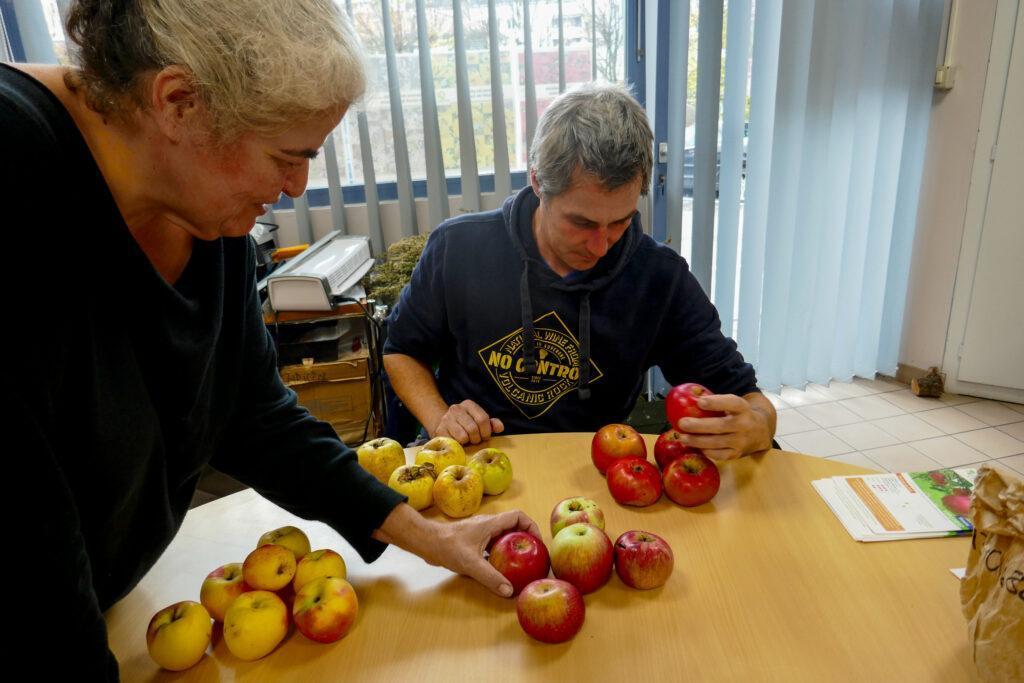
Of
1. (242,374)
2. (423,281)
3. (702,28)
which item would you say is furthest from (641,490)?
(702,28)

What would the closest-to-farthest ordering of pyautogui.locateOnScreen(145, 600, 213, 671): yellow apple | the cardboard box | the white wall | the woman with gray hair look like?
1. the woman with gray hair
2. pyautogui.locateOnScreen(145, 600, 213, 671): yellow apple
3. the cardboard box
4. the white wall

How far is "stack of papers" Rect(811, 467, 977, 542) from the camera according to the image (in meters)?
1.09

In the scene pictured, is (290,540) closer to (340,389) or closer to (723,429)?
(723,429)

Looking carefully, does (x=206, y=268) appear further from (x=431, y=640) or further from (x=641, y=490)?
(x=641, y=490)

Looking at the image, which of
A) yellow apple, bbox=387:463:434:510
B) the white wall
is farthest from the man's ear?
the white wall

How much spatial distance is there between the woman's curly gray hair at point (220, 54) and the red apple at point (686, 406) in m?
0.89

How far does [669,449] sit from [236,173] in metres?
0.92

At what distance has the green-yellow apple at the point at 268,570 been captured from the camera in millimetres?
952

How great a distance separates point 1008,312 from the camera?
326cm

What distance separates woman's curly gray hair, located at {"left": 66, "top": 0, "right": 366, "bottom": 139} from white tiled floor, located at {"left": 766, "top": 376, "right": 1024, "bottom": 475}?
2.68 metres

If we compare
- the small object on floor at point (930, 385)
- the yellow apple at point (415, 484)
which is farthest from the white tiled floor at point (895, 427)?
the yellow apple at point (415, 484)

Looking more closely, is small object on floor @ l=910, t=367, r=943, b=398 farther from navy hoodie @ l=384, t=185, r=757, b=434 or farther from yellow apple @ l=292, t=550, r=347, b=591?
yellow apple @ l=292, t=550, r=347, b=591

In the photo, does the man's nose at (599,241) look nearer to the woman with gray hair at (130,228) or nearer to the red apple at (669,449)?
the red apple at (669,449)

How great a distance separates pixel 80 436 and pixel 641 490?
2.81 feet
